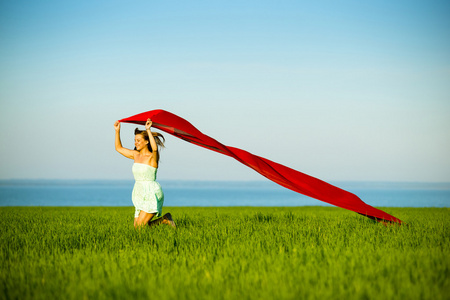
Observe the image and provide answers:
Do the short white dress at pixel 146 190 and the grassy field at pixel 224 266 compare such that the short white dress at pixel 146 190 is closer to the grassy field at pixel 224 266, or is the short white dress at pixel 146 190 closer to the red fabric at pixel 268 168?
the grassy field at pixel 224 266

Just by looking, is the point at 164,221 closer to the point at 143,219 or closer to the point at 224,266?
the point at 143,219

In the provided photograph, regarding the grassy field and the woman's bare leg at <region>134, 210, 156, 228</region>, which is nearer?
the grassy field

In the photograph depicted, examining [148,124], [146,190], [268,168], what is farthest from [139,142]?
[268,168]

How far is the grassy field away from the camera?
363 centimetres

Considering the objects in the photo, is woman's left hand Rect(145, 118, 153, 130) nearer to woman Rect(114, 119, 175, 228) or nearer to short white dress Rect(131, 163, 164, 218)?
woman Rect(114, 119, 175, 228)

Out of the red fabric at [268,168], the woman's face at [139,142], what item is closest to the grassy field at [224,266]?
the red fabric at [268,168]

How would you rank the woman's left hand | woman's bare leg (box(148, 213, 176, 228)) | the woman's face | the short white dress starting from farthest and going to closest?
woman's bare leg (box(148, 213, 176, 228)) < the woman's face < the short white dress < the woman's left hand

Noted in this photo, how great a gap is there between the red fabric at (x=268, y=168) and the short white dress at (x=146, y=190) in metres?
0.94

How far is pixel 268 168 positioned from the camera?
304 inches

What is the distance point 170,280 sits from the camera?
12.9 ft

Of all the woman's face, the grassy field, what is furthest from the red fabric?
the grassy field

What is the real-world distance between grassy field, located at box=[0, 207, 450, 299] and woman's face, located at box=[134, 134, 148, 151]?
167 cm

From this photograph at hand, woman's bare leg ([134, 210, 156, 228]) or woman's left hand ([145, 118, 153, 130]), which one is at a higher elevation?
woman's left hand ([145, 118, 153, 130])

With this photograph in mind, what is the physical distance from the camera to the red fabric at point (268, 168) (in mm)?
7465
